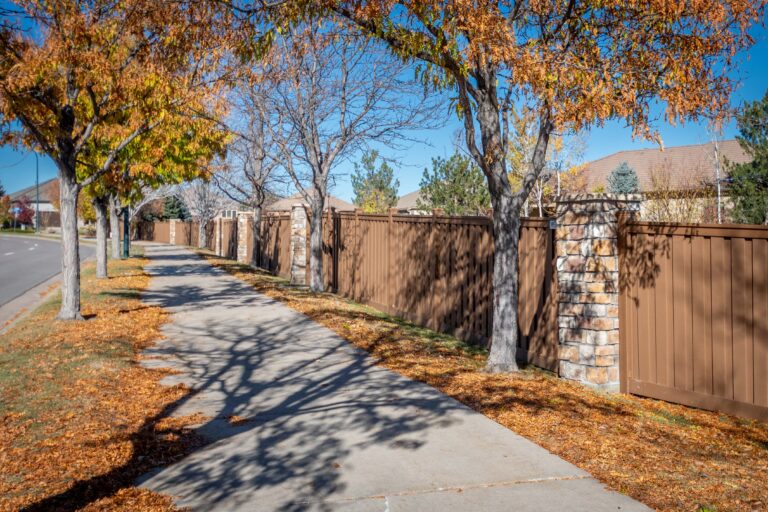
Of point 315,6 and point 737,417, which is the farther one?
point 315,6

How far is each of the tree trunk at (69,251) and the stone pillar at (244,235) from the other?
1680cm

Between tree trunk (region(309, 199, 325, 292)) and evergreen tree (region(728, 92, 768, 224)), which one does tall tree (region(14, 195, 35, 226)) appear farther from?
evergreen tree (region(728, 92, 768, 224))

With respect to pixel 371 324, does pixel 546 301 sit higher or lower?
higher

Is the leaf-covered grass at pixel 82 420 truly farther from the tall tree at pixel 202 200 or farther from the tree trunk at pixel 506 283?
the tall tree at pixel 202 200

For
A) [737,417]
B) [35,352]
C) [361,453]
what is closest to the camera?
[361,453]

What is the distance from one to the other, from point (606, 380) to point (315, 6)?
18.6 feet

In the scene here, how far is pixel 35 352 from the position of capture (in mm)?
8422

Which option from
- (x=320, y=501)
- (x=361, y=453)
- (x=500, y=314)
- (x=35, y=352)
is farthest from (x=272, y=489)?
(x=35, y=352)

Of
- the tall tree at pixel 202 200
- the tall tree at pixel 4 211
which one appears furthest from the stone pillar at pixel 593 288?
the tall tree at pixel 4 211

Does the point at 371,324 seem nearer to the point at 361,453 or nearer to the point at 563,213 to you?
the point at 563,213

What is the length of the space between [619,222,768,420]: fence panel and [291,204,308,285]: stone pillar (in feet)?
40.2

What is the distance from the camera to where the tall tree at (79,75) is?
998 centimetres

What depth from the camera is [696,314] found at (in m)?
6.35

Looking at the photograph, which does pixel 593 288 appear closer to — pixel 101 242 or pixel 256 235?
pixel 101 242
